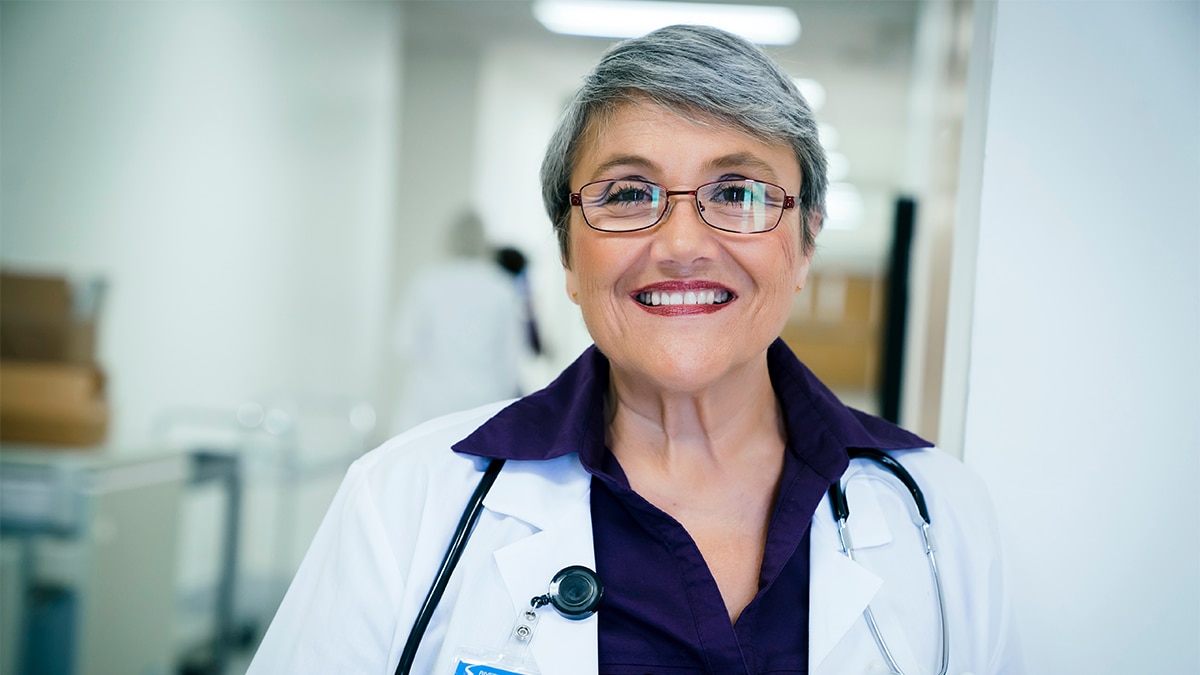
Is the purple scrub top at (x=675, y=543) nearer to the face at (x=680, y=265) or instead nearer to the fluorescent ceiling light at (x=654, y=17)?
the face at (x=680, y=265)

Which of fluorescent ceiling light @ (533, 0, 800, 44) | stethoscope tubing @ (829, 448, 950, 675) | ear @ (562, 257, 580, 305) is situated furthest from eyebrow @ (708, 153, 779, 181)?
fluorescent ceiling light @ (533, 0, 800, 44)

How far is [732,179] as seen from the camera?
1.07 meters

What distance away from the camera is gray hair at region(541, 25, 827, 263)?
105 cm

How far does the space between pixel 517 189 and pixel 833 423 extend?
19.8 feet

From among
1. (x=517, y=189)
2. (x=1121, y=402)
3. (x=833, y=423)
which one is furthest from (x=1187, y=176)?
(x=517, y=189)

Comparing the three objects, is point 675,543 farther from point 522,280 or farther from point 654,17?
point 654,17

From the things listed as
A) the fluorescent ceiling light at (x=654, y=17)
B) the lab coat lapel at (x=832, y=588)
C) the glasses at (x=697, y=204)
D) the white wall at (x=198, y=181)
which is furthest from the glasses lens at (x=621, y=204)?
the fluorescent ceiling light at (x=654, y=17)

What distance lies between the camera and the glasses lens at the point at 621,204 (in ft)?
3.52

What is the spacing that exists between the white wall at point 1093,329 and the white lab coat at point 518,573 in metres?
→ 0.12

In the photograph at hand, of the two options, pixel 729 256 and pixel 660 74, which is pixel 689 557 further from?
pixel 660 74

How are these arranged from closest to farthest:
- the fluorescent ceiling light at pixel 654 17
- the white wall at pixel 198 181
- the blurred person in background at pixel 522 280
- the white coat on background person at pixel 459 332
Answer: the white wall at pixel 198 181, the white coat on background person at pixel 459 332, the blurred person in background at pixel 522 280, the fluorescent ceiling light at pixel 654 17

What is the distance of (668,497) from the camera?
3.82 ft

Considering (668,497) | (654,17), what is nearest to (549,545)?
(668,497)

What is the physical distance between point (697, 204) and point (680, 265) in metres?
0.07
